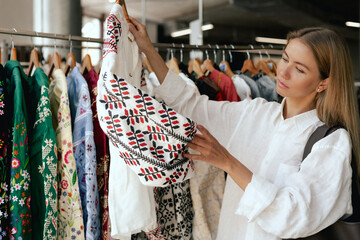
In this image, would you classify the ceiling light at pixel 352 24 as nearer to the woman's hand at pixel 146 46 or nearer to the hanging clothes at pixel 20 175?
the woman's hand at pixel 146 46

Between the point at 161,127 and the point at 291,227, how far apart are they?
0.47 meters

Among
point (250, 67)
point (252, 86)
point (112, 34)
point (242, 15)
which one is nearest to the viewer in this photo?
point (112, 34)

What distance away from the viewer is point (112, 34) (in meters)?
1.12

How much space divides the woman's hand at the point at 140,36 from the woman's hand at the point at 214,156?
0.41 metres

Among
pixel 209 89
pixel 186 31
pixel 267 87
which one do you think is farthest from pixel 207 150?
pixel 186 31

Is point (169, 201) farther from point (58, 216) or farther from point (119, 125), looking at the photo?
point (119, 125)

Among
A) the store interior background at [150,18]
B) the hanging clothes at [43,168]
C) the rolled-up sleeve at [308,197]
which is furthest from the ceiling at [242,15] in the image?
the rolled-up sleeve at [308,197]

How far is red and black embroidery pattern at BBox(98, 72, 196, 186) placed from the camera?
1.00 meters

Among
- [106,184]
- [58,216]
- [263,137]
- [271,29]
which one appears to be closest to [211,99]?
[263,137]

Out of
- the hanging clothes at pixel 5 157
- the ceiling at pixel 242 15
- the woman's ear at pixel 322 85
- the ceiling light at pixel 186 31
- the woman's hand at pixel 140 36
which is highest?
the ceiling at pixel 242 15

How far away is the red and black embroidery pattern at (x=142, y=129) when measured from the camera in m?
1.00

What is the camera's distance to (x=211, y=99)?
160 cm

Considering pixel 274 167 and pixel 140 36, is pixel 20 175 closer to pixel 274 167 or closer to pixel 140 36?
pixel 140 36

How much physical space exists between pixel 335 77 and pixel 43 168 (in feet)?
3.18
